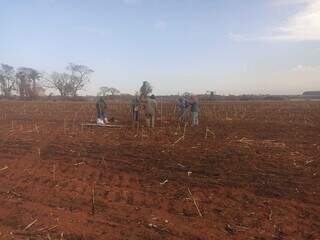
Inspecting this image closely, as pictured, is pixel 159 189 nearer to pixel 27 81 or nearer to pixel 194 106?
pixel 194 106

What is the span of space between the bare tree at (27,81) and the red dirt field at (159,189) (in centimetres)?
6718

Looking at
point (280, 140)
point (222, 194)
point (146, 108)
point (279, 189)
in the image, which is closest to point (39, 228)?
point (222, 194)

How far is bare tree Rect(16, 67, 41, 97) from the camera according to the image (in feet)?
258

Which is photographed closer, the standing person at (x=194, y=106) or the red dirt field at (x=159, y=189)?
the red dirt field at (x=159, y=189)

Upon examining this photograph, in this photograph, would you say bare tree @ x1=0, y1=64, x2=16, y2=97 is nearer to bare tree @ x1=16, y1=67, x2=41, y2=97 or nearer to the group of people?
bare tree @ x1=16, y1=67, x2=41, y2=97

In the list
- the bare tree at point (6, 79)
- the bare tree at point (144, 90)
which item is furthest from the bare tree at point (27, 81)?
the bare tree at point (144, 90)

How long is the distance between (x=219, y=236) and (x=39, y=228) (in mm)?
2692

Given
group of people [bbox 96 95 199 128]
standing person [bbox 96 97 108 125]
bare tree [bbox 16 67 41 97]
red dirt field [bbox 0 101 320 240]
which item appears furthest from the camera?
bare tree [bbox 16 67 41 97]

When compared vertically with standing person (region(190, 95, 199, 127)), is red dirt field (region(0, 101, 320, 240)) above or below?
below

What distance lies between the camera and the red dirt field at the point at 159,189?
6.79m

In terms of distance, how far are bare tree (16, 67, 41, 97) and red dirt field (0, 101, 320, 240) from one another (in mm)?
67177

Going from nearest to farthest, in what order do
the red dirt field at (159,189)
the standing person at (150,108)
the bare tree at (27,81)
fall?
the red dirt field at (159,189) → the standing person at (150,108) → the bare tree at (27,81)

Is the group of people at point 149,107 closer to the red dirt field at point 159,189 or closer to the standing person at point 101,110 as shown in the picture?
the standing person at point 101,110

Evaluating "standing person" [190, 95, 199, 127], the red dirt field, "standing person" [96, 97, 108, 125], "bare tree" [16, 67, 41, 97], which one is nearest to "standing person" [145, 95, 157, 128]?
"standing person" [190, 95, 199, 127]
